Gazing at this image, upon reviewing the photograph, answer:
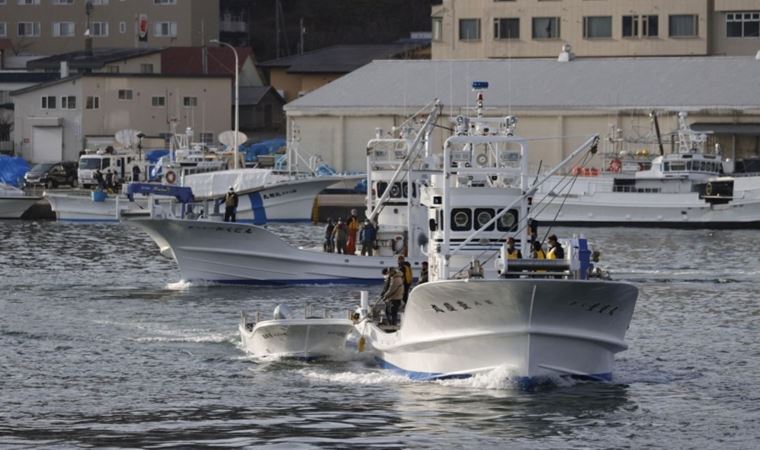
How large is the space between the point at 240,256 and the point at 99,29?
328 feet

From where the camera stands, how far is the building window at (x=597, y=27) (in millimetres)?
122750

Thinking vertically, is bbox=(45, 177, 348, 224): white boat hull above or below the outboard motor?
above

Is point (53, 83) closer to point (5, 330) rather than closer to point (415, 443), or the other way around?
point (5, 330)

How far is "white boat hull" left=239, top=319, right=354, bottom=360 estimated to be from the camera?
4225 cm

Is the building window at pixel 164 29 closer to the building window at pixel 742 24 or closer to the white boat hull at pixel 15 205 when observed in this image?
the building window at pixel 742 24

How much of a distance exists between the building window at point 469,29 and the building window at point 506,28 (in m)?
1.41

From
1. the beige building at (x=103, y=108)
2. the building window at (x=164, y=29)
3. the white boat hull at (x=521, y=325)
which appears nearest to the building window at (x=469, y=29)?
the beige building at (x=103, y=108)

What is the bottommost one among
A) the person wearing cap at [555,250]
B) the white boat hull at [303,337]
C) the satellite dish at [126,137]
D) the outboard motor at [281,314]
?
the white boat hull at [303,337]

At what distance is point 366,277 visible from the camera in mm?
59781

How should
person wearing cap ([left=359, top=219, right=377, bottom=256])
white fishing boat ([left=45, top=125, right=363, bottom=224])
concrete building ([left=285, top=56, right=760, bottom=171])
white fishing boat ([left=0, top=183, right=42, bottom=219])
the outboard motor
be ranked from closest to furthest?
the outboard motor
person wearing cap ([left=359, top=219, right=377, bottom=256])
white fishing boat ([left=45, top=125, right=363, bottom=224])
white fishing boat ([left=0, top=183, right=42, bottom=219])
concrete building ([left=285, top=56, right=760, bottom=171])

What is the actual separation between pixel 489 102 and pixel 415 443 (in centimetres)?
7848

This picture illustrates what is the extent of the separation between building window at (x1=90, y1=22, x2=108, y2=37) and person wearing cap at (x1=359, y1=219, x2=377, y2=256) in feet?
332

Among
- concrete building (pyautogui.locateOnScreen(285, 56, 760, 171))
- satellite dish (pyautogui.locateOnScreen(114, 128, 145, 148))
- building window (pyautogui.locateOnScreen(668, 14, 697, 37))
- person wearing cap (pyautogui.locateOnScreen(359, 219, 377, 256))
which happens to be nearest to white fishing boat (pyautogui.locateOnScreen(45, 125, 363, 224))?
concrete building (pyautogui.locateOnScreen(285, 56, 760, 171))

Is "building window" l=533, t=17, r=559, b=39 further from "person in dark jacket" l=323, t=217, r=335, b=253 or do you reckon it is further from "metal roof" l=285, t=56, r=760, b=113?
"person in dark jacket" l=323, t=217, r=335, b=253
